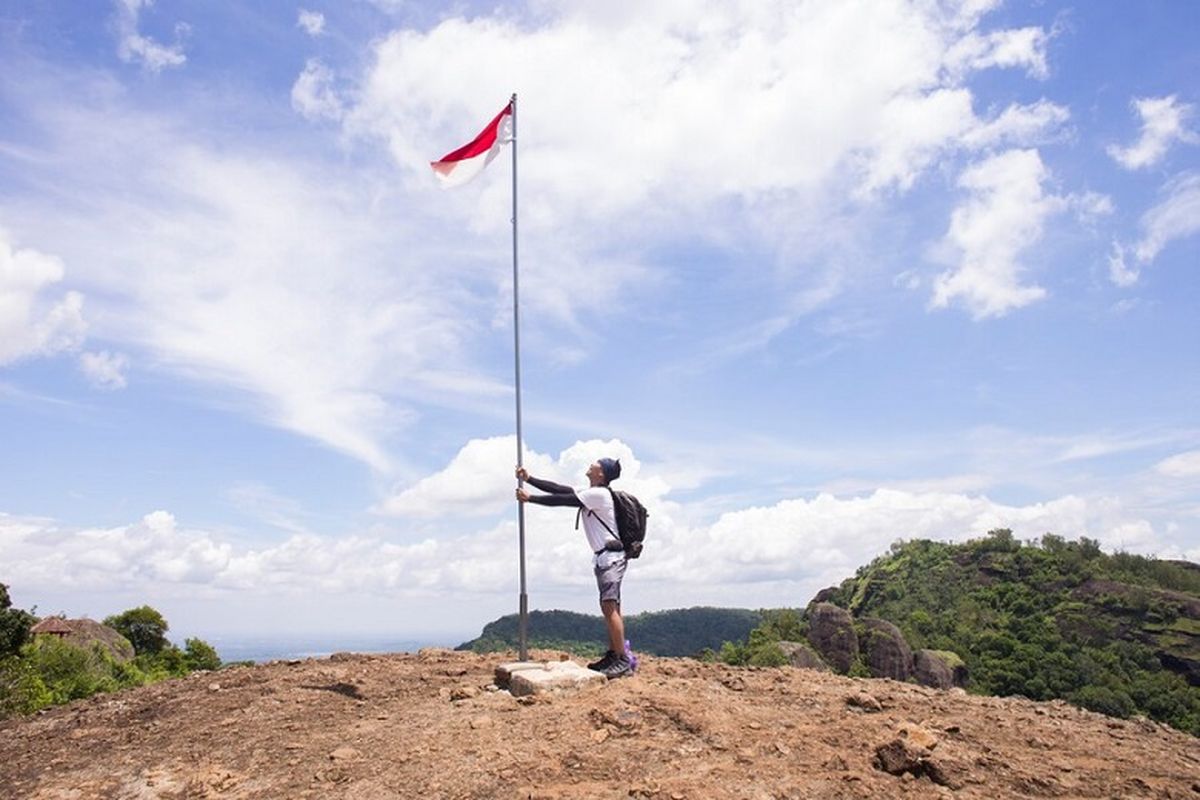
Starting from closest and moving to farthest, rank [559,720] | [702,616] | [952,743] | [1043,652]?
[952,743], [559,720], [1043,652], [702,616]

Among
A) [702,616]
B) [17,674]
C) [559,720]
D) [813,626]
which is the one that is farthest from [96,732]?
[702,616]

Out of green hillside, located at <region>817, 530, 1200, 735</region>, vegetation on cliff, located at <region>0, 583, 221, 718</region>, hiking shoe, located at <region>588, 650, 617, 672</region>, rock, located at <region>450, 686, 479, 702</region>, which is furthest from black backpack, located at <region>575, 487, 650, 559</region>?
green hillside, located at <region>817, 530, 1200, 735</region>

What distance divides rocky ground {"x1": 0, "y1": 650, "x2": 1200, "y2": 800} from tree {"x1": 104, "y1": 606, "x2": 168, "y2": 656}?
55.5 meters

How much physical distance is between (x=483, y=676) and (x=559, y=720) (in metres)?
3.52

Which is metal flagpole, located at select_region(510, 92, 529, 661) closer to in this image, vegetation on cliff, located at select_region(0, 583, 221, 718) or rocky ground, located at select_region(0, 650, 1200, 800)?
rocky ground, located at select_region(0, 650, 1200, 800)

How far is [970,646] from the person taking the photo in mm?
87188

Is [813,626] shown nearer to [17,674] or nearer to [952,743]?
[17,674]

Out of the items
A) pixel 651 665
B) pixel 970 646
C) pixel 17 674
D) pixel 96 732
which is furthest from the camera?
pixel 970 646

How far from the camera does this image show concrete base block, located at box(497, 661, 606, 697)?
8781mm

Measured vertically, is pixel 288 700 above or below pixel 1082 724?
above

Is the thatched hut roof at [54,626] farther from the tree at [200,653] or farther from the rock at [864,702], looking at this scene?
the rock at [864,702]

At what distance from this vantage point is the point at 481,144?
12633mm

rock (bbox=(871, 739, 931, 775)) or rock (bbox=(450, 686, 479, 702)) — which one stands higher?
rock (bbox=(450, 686, 479, 702))

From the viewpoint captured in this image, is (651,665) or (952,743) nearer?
(952,743)
